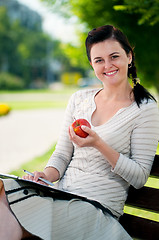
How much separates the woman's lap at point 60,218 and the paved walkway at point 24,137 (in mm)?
4404

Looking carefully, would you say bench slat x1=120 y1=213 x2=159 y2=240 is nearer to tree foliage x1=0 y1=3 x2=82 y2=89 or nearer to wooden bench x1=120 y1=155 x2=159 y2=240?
wooden bench x1=120 y1=155 x2=159 y2=240

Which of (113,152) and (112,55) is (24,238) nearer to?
(113,152)

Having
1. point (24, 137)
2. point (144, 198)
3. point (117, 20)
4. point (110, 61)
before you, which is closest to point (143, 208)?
point (144, 198)

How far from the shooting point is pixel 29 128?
1123 cm

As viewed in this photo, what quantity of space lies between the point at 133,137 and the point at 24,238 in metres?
0.85

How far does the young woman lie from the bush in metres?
41.0

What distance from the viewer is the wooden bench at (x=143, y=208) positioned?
7.39 feet

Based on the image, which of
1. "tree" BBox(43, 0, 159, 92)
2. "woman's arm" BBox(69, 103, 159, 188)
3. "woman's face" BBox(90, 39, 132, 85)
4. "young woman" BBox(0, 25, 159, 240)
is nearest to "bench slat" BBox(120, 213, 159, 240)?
"young woman" BBox(0, 25, 159, 240)

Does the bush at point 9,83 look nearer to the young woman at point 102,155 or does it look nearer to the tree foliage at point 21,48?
the tree foliage at point 21,48

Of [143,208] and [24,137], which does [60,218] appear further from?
[24,137]

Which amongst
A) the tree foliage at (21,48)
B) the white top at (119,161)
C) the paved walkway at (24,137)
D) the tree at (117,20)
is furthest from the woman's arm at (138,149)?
the tree foliage at (21,48)

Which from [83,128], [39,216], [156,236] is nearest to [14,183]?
[39,216]

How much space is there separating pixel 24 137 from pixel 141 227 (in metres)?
7.69

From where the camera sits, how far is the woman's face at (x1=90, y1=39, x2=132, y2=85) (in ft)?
7.43
